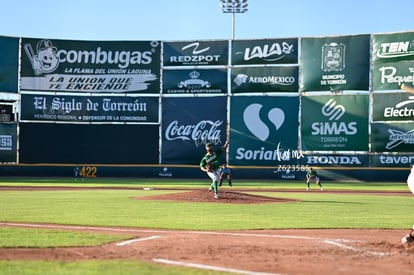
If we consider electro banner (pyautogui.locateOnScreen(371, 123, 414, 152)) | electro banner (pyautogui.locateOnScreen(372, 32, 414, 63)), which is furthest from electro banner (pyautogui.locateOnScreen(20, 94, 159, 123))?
electro banner (pyautogui.locateOnScreen(372, 32, 414, 63))

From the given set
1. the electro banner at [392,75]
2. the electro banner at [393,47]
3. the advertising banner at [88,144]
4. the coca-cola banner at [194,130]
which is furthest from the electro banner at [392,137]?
the advertising banner at [88,144]

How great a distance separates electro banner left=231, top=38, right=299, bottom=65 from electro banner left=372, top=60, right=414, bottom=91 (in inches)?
201

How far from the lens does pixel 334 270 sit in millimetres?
6820

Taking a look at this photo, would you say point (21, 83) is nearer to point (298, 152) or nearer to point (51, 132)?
point (51, 132)

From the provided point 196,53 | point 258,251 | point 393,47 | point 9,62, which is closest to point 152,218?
point 258,251

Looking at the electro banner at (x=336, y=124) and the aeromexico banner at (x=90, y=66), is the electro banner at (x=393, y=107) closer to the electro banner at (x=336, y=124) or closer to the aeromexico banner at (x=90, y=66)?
the electro banner at (x=336, y=124)

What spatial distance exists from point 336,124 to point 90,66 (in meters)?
16.7

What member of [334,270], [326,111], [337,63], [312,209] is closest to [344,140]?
[326,111]

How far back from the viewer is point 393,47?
120 feet

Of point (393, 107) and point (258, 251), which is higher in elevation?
point (393, 107)

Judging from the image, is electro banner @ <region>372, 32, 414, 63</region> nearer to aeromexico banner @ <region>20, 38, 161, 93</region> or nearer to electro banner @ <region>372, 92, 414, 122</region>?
electro banner @ <region>372, 92, 414, 122</region>

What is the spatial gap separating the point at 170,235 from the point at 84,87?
3171cm

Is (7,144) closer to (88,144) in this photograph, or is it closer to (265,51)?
(88,144)

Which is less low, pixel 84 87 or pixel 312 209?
pixel 84 87
